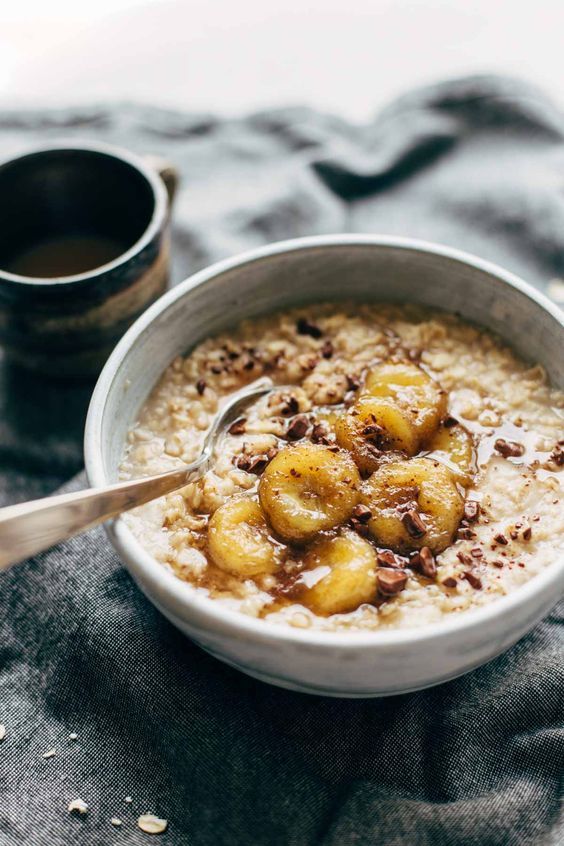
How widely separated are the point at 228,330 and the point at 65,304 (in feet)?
1.12

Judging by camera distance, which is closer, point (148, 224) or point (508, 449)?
point (508, 449)

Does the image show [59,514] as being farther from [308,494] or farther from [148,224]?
[148,224]

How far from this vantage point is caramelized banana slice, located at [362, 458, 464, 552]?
153 cm

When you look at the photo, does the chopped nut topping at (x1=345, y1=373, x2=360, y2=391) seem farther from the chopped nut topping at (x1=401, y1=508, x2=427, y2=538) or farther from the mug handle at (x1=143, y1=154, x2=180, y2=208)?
the mug handle at (x1=143, y1=154, x2=180, y2=208)

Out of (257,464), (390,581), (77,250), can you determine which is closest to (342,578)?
(390,581)

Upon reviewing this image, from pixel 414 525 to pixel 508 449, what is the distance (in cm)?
28

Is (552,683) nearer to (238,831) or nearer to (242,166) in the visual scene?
(238,831)

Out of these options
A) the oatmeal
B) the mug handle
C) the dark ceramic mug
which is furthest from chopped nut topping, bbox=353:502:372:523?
the mug handle

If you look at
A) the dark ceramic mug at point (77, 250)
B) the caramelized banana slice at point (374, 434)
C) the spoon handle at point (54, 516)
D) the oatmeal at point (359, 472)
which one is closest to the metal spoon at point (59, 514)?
the spoon handle at point (54, 516)

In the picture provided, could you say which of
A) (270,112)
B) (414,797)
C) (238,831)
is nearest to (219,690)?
(238,831)

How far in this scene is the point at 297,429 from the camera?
1713 mm

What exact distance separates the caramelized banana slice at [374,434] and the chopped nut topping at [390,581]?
22cm

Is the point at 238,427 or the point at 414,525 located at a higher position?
the point at 414,525

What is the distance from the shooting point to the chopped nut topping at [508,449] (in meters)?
1.68
